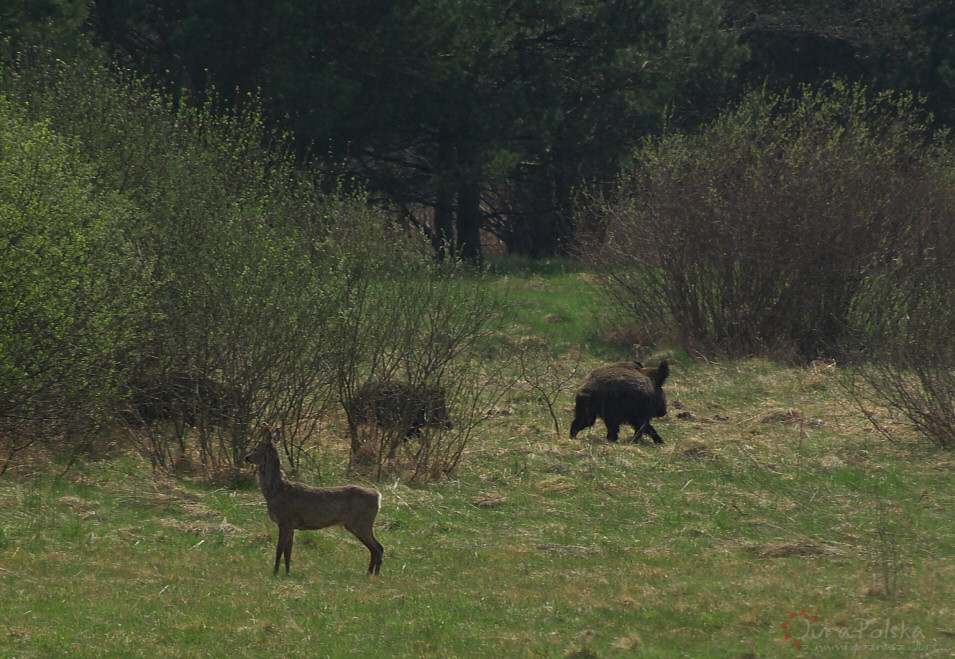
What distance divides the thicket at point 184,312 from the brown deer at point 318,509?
428cm

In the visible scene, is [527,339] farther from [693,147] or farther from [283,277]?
[283,277]

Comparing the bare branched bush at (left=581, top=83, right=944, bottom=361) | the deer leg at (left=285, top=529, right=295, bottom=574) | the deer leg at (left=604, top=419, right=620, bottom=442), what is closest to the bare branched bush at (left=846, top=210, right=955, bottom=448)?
the deer leg at (left=604, top=419, right=620, bottom=442)

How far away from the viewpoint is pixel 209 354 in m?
14.8

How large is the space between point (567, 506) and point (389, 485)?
7.80 ft

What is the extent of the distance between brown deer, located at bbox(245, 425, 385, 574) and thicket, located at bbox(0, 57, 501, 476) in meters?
4.28

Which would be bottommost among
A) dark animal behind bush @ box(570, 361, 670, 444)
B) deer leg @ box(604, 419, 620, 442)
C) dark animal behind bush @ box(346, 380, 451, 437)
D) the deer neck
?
deer leg @ box(604, 419, 620, 442)

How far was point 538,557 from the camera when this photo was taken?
39.1 feet

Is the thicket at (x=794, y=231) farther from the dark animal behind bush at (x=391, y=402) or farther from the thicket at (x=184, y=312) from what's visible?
the dark animal behind bush at (x=391, y=402)

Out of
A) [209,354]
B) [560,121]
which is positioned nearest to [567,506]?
[209,354]

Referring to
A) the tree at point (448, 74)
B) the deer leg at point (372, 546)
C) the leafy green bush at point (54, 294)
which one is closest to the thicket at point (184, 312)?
the leafy green bush at point (54, 294)

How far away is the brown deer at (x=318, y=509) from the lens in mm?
10461

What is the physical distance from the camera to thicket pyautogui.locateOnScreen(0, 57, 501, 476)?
46.0ft

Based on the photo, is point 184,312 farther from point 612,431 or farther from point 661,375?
point 661,375

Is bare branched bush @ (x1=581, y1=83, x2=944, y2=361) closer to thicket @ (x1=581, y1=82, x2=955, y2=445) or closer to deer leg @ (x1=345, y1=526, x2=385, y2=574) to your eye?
thicket @ (x1=581, y1=82, x2=955, y2=445)
